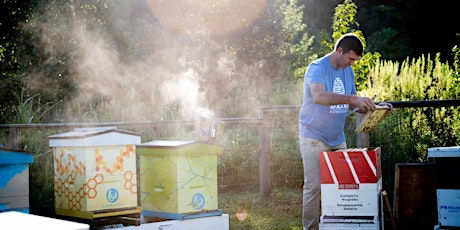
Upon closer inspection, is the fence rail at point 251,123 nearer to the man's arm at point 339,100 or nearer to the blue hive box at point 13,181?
the man's arm at point 339,100

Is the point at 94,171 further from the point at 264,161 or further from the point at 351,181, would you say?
the point at 264,161

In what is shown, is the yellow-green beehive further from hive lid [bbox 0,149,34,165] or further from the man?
hive lid [bbox 0,149,34,165]

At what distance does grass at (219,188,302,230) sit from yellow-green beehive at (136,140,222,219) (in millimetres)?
1338

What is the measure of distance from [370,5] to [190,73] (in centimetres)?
1395

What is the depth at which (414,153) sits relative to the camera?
24.9ft

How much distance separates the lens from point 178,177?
500cm

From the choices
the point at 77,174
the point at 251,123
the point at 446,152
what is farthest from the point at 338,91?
the point at 251,123

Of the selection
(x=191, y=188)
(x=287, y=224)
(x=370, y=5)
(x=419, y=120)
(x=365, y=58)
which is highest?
(x=370, y=5)

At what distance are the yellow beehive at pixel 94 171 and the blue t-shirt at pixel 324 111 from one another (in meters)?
1.42

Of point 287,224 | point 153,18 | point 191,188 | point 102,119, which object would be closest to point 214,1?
point 153,18

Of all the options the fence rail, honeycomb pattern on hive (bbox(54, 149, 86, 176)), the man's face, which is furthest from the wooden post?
honeycomb pattern on hive (bbox(54, 149, 86, 176))

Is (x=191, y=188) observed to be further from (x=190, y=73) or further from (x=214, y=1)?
(x=214, y=1)

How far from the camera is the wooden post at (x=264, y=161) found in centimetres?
823

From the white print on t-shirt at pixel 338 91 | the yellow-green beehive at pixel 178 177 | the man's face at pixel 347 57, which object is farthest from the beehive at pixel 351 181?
the yellow-green beehive at pixel 178 177
